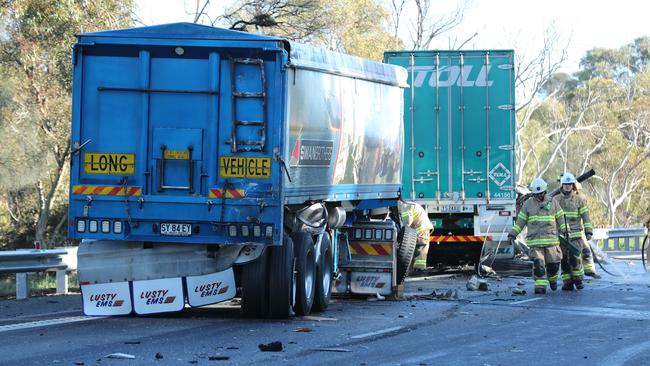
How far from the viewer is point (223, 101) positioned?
12031mm

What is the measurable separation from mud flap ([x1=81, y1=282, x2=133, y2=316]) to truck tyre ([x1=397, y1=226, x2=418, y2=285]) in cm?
569

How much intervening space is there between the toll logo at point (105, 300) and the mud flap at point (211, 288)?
78 centimetres

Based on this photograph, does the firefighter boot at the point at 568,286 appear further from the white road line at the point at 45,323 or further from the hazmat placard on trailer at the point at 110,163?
the hazmat placard on trailer at the point at 110,163

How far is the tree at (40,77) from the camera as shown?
27281 mm

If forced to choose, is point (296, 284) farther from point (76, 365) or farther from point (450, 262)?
point (450, 262)

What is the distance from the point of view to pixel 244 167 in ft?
39.4

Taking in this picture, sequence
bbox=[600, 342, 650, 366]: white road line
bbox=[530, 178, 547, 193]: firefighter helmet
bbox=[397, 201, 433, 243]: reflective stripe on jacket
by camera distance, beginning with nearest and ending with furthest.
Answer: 1. bbox=[600, 342, 650, 366]: white road line
2. bbox=[530, 178, 547, 193]: firefighter helmet
3. bbox=[397, 201, 433, 243]: reflective stripe on jacket

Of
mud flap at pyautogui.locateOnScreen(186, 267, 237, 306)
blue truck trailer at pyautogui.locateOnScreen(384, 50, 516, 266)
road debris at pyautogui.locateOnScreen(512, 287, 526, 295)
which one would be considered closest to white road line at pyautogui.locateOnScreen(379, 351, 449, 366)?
mud flap at pyautogui.locateOnScreen(186, 267, 237, 306)

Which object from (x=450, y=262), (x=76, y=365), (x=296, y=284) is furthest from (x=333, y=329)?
(x=450, y=262)

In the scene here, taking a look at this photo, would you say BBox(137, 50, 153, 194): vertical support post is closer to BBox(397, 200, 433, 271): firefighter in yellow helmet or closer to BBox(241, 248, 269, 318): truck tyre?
BBox(241, 248, 269, 318): truck tyre

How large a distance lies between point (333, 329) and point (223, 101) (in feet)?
8.73

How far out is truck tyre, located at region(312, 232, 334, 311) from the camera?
1379 centimetres

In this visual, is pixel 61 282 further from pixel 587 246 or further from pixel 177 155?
pixel 587 246

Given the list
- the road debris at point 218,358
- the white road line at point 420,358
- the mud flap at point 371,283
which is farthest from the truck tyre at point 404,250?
the road debris at point 218,358
